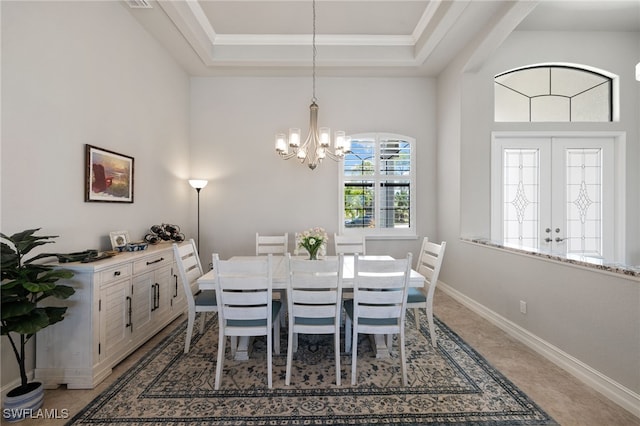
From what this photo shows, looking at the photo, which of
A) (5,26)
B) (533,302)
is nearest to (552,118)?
(533,302)

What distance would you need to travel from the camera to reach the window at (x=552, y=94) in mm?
3834

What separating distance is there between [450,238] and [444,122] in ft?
5.87

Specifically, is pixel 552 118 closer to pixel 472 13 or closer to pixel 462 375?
pixel 472 13

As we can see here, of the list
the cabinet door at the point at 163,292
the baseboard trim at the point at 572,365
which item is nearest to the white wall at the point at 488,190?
the baseboard trim at the point at 572,365

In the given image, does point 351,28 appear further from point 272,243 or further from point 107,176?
point 107,176

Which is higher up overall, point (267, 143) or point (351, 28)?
point (351, 28)

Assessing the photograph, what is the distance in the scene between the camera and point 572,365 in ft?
7.34

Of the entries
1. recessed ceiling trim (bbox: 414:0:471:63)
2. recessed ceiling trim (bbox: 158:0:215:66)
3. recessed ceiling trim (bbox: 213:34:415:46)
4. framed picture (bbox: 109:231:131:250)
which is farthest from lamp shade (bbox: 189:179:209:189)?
recessed ceiling trim (bbox: 414:0:471:63)

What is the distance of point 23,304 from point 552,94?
5867 mm

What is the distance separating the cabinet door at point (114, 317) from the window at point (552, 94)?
188 inches

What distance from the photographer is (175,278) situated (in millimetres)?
3258

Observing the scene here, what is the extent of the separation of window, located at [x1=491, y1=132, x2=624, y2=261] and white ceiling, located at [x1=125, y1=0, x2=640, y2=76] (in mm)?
1393

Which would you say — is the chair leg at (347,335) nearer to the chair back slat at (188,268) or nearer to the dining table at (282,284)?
the dining table at (282,284)

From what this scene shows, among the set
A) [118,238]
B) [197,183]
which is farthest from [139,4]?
[118,238]
